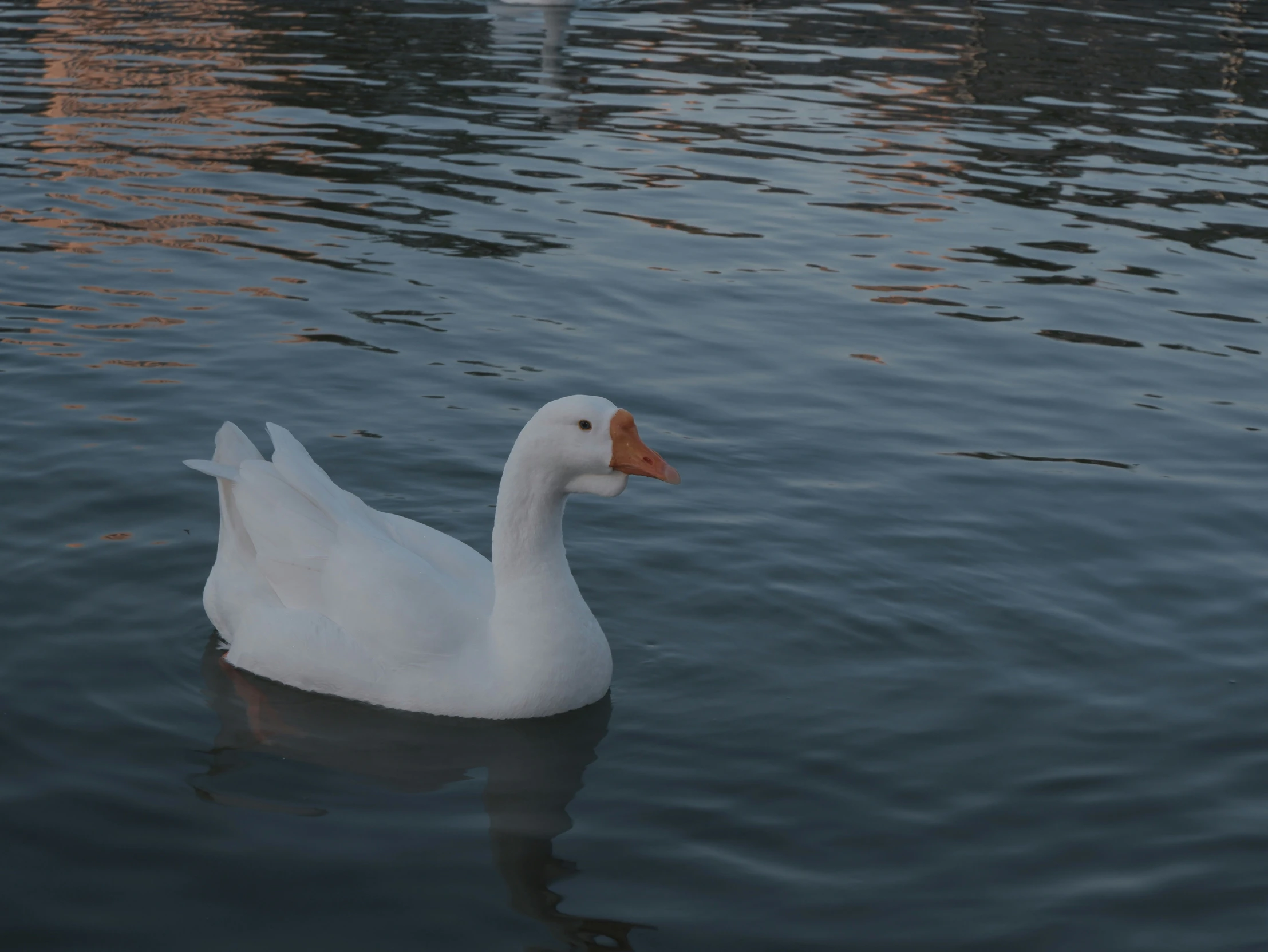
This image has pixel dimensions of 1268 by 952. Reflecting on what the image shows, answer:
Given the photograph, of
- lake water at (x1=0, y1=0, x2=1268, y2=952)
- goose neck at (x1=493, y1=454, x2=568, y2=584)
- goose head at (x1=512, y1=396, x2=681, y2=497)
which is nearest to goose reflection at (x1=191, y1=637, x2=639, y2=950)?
lake water at (x1=0, y1=0, x2=1268, y2=952)

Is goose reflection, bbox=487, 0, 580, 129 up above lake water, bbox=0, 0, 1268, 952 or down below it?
above

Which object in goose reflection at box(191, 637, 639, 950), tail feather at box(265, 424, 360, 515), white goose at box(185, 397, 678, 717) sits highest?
tail feather at box(265, 424, 360, 515)

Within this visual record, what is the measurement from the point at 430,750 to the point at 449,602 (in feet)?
2.34

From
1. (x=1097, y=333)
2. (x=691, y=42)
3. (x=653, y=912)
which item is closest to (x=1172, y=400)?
(x=1097, y=333)

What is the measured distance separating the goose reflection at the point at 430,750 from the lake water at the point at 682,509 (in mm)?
26

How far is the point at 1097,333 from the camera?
13.5 metres

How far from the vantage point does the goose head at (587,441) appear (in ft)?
21.9

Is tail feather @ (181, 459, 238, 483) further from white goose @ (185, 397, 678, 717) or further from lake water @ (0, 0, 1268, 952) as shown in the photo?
lake water @ (0, 0, 1268, 952)

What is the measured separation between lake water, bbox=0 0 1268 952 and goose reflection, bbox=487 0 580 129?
0.37m

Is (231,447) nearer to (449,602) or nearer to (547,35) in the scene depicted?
(449,602)

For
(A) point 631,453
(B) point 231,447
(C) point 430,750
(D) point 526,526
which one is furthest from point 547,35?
(C) point 430,750

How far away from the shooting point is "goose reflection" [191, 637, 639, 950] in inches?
241

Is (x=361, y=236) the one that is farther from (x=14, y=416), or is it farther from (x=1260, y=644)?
(x=1260, y=644)

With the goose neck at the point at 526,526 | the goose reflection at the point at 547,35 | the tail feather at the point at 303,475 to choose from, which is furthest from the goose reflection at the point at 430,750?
the goose reflection at the point at 547,35
